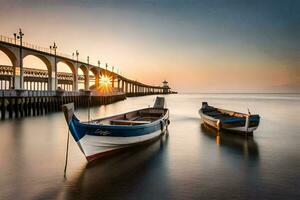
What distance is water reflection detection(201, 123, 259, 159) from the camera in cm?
1257

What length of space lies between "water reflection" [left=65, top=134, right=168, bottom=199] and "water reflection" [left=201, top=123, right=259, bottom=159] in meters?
4.50

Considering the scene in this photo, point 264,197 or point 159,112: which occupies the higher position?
point 159,112

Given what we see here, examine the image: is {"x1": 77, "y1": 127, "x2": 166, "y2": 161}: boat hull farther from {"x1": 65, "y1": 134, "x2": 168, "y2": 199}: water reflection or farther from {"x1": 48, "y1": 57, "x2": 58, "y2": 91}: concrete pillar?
{"x1": 48, "y1": 57, "x2": 58, "y2": 91}: concrete pillar

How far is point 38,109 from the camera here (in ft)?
104

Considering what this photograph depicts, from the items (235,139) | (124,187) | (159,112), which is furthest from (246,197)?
(159,112)


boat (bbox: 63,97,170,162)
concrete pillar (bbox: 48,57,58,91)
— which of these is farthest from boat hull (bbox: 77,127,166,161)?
concrete pillar (bbox: 48,57,58,91)

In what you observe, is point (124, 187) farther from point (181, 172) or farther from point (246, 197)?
point (246, 197)

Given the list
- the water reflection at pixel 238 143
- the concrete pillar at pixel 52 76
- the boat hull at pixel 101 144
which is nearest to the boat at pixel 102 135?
the boat hull at pixel 101 144

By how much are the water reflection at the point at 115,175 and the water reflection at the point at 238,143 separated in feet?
14.8

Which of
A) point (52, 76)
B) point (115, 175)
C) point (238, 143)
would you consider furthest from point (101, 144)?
point (52, 76)

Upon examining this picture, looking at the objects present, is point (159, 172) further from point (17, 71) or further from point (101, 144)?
point (17, 71)

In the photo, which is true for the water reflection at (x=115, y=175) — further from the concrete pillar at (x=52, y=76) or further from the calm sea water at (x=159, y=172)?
the concrete pillar at (x=52, y=76)

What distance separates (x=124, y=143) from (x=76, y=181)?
11.5ft

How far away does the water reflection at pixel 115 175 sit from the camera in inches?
287
